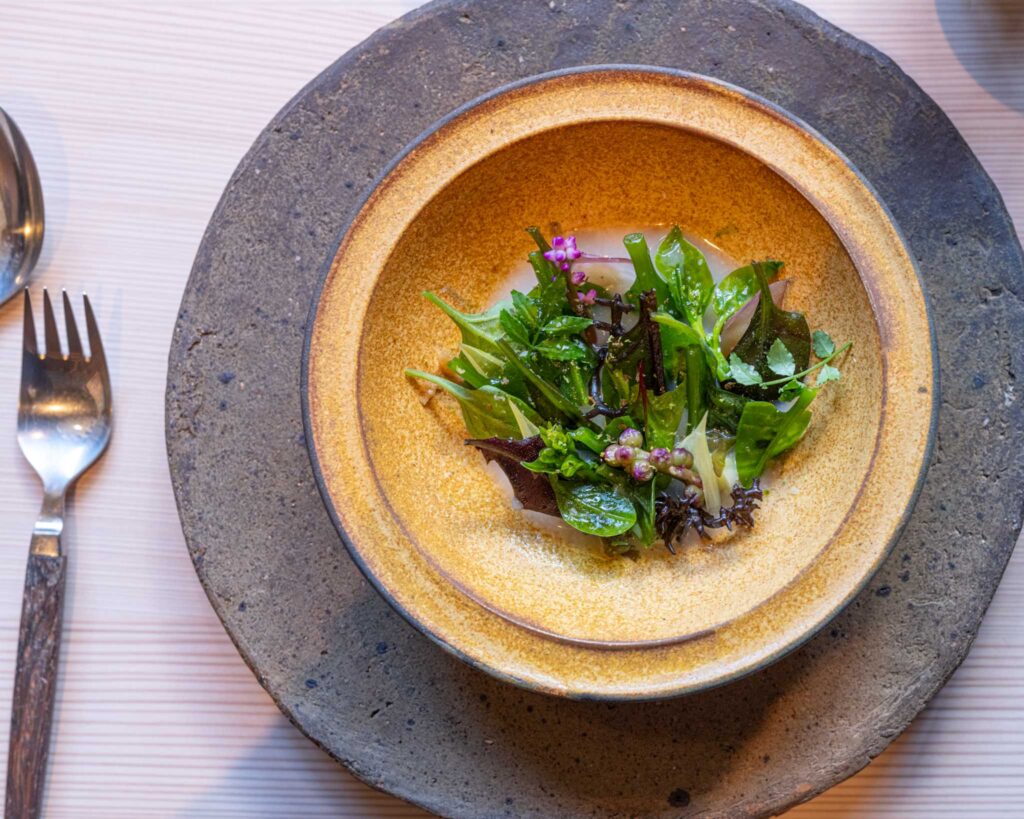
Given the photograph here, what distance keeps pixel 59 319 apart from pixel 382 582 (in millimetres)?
733

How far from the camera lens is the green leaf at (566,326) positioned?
→ 3.97 ft

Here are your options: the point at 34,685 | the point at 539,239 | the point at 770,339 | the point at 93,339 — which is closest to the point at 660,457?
the point at 770,339

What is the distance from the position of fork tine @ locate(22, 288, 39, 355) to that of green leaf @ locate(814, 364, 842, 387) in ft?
3.65

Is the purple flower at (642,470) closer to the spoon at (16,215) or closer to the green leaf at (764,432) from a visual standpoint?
the green leaf at (764,432)

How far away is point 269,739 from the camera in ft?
4.53

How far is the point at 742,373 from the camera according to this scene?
1.19 m

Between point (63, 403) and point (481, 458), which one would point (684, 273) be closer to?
point (481, 458)

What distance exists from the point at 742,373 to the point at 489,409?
326mm

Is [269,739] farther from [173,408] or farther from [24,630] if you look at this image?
[173,408]

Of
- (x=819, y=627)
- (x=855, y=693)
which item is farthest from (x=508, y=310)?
(x=855, y=693)

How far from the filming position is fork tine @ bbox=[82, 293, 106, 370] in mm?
1383

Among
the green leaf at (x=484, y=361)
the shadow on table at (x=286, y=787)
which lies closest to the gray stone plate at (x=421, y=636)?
the shadow on table at (x=286, y=787)

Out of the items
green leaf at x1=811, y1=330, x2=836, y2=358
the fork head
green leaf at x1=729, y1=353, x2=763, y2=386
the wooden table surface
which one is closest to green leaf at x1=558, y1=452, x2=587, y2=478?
green leaf at x1=729, y1=353, x2=763, y2=386

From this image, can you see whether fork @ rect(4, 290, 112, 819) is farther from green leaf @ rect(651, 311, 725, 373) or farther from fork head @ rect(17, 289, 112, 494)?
green leaf @ rect(651, 311, 725, 373)
